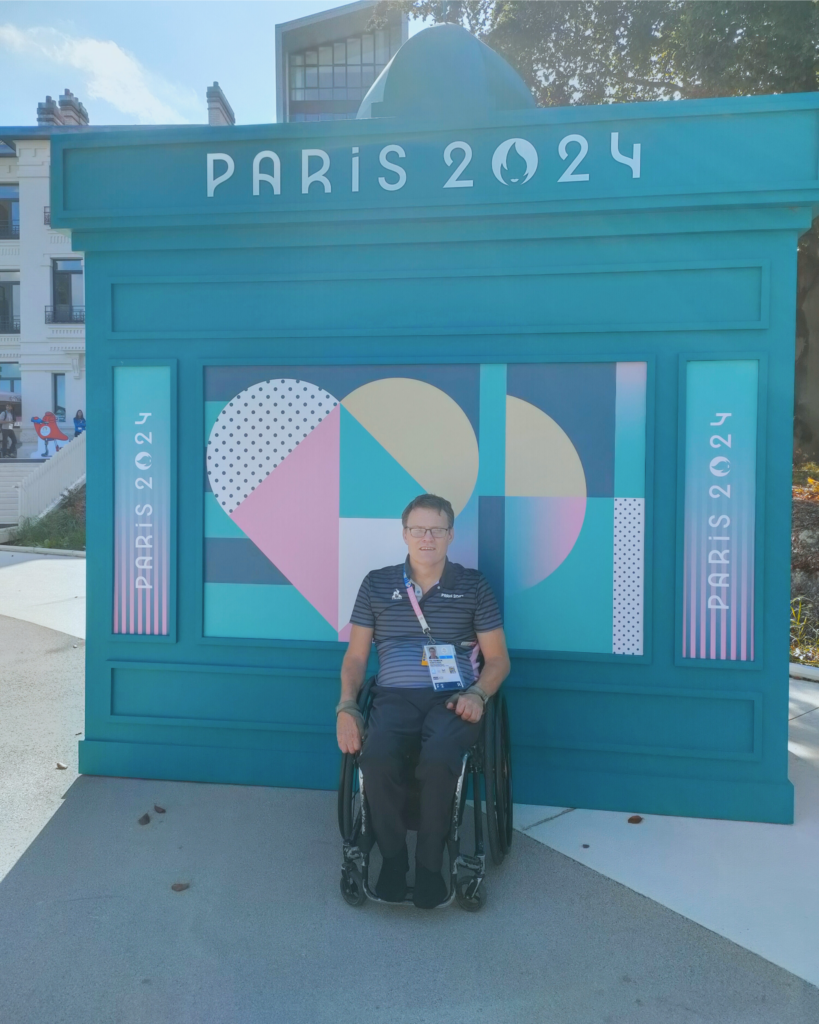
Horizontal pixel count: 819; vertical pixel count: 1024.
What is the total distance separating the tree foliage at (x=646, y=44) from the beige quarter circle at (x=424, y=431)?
31.8ft

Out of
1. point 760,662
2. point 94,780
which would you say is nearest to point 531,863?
point 760,662

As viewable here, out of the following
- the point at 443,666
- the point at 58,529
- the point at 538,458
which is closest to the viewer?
the point at 443,666

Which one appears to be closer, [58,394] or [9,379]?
[58,394]

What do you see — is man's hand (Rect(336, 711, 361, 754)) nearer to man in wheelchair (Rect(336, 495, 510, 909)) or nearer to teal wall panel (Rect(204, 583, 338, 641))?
man in wheelchair (Rect(336, 495, 510, 909))

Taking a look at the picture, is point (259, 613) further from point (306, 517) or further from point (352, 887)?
point (352, 887)

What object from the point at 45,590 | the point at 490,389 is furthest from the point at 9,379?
the point at 490,389

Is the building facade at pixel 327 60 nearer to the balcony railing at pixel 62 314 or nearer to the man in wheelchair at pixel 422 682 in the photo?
the balcony railing at pixel 62 314

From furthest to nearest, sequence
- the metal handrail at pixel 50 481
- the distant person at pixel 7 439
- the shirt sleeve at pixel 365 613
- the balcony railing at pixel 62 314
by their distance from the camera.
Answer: the balcony railing at pixel 62 314
the distant person at pixel 7 439
the metal handrail at pixel 50 481
the shirt sleeve at pixel 365 613

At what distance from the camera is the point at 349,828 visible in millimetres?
3029

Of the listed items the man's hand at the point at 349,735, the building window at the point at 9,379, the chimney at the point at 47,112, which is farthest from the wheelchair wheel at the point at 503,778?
the chimney at the point at 47,112

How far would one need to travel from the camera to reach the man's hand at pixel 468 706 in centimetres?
305

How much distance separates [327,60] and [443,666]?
127 feet

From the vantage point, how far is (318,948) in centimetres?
277

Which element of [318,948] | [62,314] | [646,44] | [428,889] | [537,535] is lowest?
[318,948]
